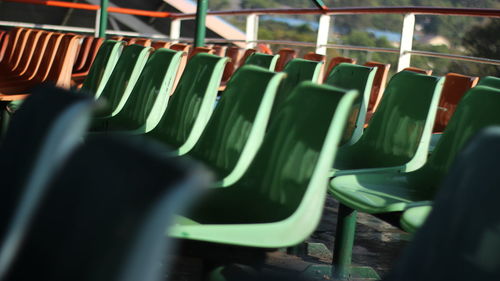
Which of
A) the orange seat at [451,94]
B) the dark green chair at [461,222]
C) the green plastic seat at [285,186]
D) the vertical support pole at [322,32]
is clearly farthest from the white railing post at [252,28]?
the dark green chair at [461,222]

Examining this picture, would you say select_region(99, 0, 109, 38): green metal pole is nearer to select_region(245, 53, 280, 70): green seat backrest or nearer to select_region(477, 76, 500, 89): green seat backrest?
select_region(245, 53, 280, 70): green seat backrest

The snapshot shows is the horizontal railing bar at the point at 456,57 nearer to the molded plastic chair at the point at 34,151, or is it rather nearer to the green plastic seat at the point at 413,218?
the green plastic seat at the point at 413,218

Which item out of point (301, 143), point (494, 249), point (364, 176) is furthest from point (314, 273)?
point (494, 249)

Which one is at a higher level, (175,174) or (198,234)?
(175,174)

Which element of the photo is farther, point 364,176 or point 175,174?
point 364,176

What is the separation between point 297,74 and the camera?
3469 mm

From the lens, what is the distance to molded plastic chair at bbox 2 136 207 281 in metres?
0.65

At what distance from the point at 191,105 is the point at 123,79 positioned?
997 millimetres

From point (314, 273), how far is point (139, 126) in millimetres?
892

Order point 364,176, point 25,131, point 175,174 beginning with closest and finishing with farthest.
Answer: point 175,174 → point 25,131 → point 364,176

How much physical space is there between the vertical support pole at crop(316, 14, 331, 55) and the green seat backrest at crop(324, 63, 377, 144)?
3832 millimetres

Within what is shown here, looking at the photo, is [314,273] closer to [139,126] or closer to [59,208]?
[139,126]

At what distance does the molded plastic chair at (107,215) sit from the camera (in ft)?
2.12

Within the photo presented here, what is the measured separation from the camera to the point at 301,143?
6.48 ft
